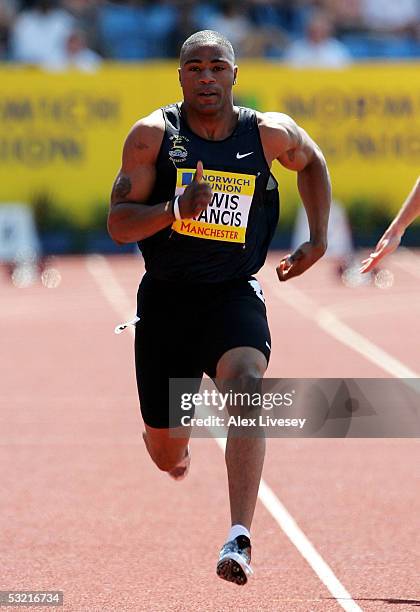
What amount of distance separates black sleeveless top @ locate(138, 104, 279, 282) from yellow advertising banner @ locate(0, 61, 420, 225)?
12668mm

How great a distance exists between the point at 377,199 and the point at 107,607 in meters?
14.3

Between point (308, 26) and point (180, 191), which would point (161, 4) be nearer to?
point (308, 26)

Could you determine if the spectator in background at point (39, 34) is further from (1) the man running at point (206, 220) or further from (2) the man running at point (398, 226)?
(1) the man running at point (206, 220)

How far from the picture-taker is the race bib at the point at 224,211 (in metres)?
5.28

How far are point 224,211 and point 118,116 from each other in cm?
1346

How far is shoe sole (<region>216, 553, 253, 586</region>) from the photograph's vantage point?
15.0ft

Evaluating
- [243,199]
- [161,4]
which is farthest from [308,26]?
[243,199]

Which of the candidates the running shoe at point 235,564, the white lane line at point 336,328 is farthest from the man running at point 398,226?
the white lane line at point 336,328

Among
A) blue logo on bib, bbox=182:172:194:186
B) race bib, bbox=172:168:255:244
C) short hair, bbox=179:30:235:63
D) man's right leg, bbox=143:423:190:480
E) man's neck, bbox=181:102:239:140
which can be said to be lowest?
man's right leg, bbox=143:423:190:480

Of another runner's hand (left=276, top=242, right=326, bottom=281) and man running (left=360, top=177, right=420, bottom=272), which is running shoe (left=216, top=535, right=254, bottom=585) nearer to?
another runner's hand (left=276, top=242, right=326, bottom=281)

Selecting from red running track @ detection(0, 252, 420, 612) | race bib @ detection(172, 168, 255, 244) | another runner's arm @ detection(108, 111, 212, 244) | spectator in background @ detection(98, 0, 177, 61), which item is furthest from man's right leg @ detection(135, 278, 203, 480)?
spectator in background @ detection(98, 0, 177, 61)

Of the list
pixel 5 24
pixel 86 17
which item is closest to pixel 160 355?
pixel 5 24

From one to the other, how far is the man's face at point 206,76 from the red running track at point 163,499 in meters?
1.88

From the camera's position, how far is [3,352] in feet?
37.4
